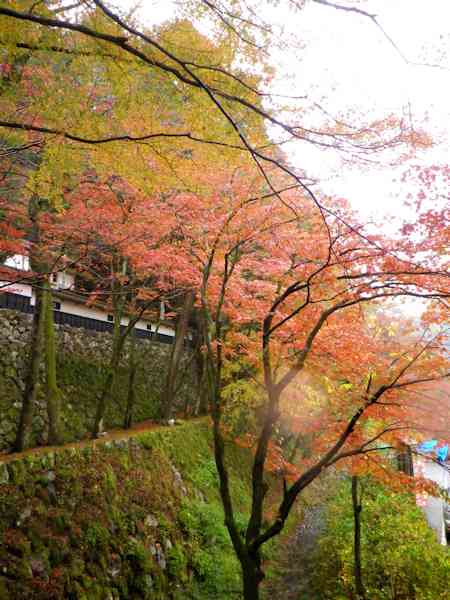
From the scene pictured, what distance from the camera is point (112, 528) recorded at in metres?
7.23

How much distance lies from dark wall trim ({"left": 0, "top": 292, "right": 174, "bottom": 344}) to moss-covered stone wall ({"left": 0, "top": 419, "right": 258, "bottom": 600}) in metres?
4.77

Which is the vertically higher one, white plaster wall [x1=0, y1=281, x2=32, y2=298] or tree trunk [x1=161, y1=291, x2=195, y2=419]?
white plaster wall [x1=0, y1=281, x2=32, y2=298]

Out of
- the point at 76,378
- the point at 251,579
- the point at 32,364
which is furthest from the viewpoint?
the point at 76,378

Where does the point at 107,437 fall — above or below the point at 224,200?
below

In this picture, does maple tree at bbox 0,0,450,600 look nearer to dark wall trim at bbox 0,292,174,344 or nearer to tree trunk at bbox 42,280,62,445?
tree trunk at bbox 42,280,62,445

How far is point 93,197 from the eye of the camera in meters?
9.23

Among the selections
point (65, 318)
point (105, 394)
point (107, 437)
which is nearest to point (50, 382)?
point (105, 394)

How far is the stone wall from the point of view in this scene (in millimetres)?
10008

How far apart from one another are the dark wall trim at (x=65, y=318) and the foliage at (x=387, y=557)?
9.32 metres

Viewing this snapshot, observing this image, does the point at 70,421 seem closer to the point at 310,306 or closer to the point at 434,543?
the point at 310,306

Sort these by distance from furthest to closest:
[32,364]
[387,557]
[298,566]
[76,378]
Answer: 1. [76,378]
2. [298,566]
3. [32,364]
4. [387,557]

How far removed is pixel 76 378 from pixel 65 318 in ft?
6.57

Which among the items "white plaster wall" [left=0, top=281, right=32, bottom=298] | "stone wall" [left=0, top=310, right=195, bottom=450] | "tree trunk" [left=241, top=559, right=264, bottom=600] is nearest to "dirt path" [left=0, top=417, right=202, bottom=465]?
"stone wall" [left=0, top=310, right=195, bottom=450]

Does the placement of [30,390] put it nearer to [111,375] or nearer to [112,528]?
[111,375]
